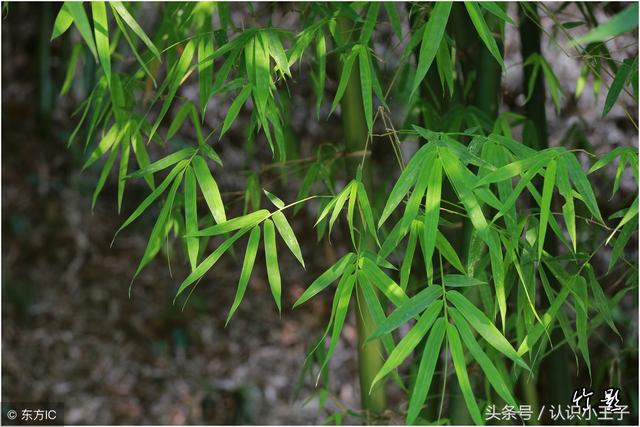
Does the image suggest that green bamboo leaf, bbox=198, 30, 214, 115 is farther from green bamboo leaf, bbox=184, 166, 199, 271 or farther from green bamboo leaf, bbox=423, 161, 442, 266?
green bamboo leaf, bbox=423, 161, 442, 266

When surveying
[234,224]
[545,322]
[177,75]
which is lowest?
[545,322]

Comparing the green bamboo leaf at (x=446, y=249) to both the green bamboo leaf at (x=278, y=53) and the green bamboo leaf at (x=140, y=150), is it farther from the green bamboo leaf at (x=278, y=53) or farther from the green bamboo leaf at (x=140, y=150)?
the green bamboo leaf at (x=140, y=150)

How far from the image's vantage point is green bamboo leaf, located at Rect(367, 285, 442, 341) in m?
0.65

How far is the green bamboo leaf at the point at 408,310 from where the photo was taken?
652 millimetres

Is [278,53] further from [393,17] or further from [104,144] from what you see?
[104,144]

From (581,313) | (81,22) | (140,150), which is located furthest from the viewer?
(140,150)

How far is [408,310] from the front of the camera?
0.66 meters

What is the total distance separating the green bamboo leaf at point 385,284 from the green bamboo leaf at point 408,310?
34mm

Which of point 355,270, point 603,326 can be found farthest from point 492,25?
point 603,326

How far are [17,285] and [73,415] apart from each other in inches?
17.4

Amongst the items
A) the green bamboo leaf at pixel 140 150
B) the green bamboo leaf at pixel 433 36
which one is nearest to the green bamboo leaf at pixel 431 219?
the green bamboo leaf at pixel 433 36

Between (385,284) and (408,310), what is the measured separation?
58mm

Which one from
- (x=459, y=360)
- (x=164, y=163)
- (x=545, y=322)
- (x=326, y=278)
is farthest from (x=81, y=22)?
(x=545, y=322)

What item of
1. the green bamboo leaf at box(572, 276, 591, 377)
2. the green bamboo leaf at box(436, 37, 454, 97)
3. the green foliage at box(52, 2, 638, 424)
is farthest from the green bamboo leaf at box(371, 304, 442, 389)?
the green bamboo leaf at box(436, 37, 454, 97)
